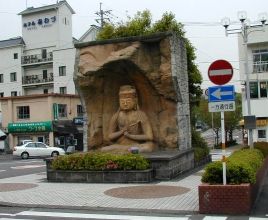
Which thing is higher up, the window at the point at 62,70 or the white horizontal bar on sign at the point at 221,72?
the window at the point at 62,70

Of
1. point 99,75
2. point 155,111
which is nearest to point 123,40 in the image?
point 99,75

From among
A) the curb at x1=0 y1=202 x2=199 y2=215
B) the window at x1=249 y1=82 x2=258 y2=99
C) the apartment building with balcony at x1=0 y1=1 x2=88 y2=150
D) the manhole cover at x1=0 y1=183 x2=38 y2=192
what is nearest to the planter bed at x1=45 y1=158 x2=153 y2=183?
the manhole cover at x1=0 y1=183 x2=38 y2=192

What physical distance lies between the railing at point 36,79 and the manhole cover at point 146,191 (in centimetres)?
5232

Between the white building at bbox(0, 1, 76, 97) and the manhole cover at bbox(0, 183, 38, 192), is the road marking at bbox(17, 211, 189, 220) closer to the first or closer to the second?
the manhole cover at bbox(0, 183, 38, 192)

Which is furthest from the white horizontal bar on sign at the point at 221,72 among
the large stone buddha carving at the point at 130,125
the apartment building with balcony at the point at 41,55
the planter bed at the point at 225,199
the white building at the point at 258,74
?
the apartment building with balcony at the point at 41,55

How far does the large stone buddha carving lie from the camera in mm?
18938

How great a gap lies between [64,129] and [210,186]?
40772mm

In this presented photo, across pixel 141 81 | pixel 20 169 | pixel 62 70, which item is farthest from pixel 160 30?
pixel 62 70

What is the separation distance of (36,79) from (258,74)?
32013mm

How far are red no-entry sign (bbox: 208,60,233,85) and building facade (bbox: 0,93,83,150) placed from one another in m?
39.0

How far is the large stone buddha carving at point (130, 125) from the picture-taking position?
746 inches

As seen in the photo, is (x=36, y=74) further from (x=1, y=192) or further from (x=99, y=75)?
(x=1, y=192)

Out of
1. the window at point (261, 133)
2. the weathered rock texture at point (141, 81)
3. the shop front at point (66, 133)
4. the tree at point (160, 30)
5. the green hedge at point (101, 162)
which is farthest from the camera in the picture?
the shop front at point (66, 133)

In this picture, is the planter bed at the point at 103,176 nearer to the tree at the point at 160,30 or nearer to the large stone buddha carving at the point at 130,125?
the large stone buddha carving at the point at 130,125
